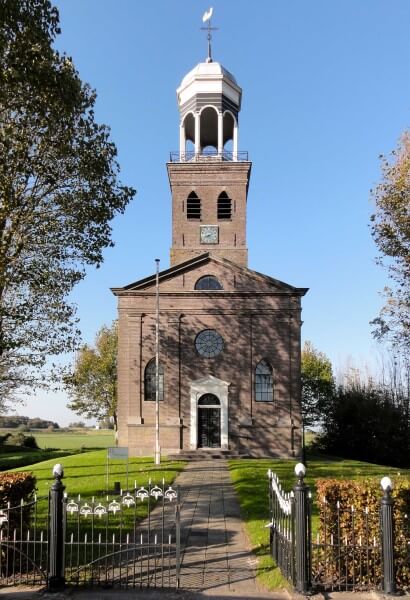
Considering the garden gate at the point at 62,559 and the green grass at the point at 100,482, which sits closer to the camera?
the garden gate at the point at 62,559

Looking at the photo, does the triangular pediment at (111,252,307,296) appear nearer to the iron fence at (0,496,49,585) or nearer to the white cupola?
the white cupola

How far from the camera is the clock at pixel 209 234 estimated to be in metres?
34.4

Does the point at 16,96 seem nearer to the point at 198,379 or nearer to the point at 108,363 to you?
the point at 198,379

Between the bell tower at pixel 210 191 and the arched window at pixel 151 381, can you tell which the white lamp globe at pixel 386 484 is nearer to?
the arched window at pixel 151 381

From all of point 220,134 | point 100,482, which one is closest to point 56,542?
point 100,482

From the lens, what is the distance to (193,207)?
34.9 m

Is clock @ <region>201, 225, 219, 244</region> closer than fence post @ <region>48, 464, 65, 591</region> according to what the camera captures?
No

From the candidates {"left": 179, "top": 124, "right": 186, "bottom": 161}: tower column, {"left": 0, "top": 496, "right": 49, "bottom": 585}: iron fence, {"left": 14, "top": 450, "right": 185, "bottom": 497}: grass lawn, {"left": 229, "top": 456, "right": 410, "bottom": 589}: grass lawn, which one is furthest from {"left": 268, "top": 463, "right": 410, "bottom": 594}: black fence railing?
{"left": 179, "top": 124, "right": 186, "bottom": 161}: tower column

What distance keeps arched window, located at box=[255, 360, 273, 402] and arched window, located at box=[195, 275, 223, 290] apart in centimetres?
503

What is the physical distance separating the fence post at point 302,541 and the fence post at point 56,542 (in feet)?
11.3

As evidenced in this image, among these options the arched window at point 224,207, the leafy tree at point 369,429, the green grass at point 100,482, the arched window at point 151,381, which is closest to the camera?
the green grass at point 100,482

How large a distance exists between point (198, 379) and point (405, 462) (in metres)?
14.8

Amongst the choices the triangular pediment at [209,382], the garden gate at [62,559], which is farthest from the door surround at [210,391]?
the garden gate at [62,559]

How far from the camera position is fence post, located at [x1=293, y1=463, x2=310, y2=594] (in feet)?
25.4
